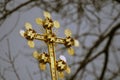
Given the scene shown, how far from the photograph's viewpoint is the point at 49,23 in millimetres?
5762

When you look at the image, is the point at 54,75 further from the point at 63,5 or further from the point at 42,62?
the point at 63,5

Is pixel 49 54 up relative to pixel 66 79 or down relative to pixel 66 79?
up

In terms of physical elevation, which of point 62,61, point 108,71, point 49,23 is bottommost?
point 108,71

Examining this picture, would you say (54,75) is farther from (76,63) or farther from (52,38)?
(76,63)

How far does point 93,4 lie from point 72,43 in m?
1.81

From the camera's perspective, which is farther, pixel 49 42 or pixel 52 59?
pixel 49 42

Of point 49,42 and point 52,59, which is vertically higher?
point 49,42

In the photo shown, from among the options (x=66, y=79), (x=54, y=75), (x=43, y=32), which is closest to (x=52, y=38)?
(x=43, y=32)

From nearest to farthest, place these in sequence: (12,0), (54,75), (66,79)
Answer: (54,75) < (66,79) < (12,0)

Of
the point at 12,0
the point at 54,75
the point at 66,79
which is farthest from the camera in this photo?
the point at 12,0

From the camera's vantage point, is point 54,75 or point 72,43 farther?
point 72,43

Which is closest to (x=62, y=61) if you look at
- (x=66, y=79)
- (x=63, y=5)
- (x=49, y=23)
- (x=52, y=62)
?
(x=52, y=62)

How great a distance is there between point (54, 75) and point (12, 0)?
7.51ft

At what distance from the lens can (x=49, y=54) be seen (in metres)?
5.59
